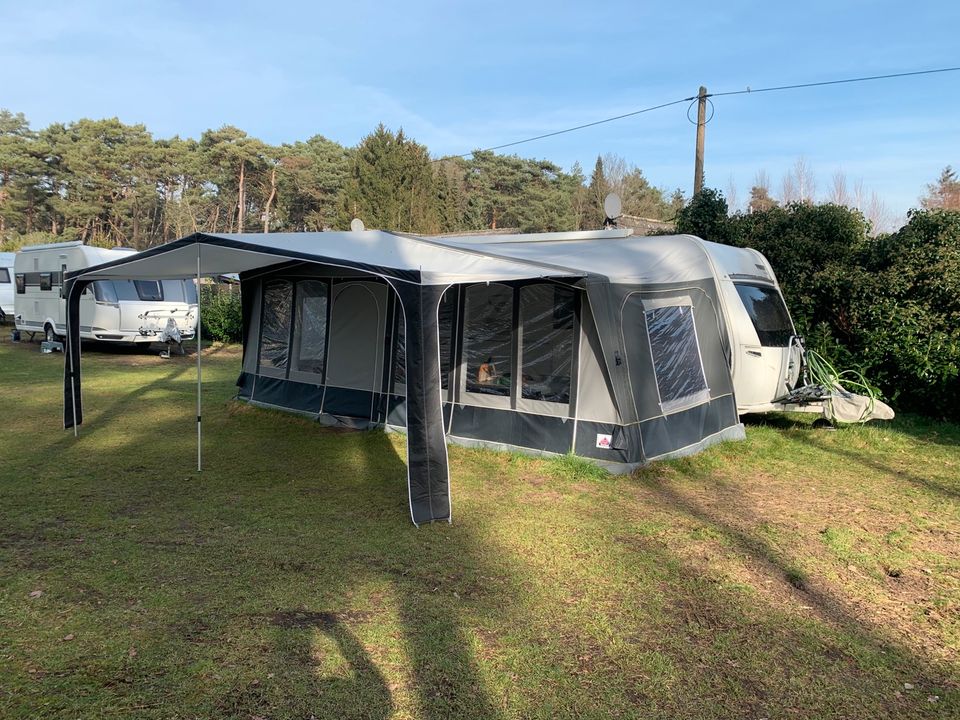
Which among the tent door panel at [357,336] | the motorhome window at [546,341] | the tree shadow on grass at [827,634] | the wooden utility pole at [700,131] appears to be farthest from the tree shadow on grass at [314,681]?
the wooden utility pole at [700,131]

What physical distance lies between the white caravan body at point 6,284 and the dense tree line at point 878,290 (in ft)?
65.6

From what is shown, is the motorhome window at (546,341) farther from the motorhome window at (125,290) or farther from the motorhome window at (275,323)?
the motorhome window at (125,290)

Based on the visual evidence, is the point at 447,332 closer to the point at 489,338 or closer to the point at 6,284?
the point at 489,338

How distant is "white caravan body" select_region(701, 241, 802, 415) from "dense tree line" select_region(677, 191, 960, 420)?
1.31 m

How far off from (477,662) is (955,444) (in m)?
6.39

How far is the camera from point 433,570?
13.1ft

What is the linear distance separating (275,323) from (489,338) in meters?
3.14

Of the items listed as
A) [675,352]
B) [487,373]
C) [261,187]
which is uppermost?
[261,187]

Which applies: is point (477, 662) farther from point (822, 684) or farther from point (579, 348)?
point (579, 348)

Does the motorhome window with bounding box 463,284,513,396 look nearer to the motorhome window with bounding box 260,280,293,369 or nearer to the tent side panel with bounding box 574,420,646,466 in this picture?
the tent side panel with bounding box 574,420,646,466

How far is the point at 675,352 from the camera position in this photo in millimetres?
6469

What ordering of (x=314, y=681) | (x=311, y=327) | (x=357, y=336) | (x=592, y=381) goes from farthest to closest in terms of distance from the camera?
(x=311, y=327) < (x=357, y=336) < (x=592, y=381) < (x=314, y=681)

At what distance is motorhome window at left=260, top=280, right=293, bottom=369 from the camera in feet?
26.9

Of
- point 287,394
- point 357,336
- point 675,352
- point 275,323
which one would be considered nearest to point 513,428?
point 675,352
